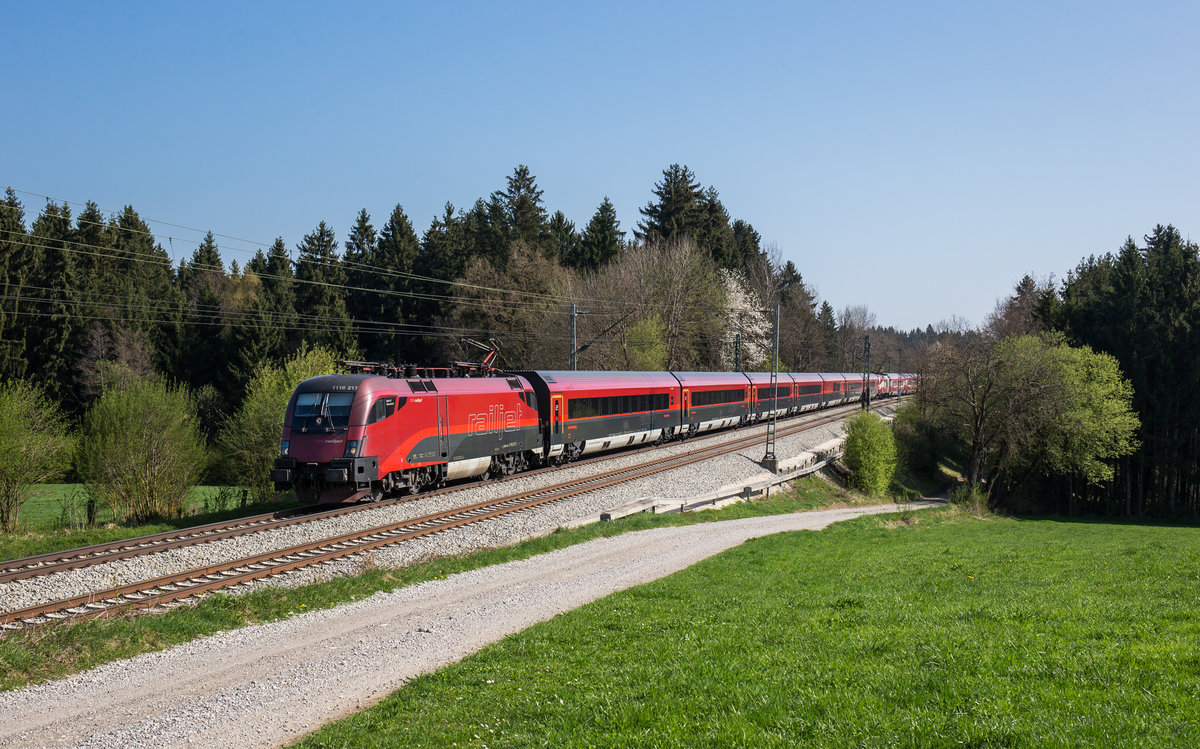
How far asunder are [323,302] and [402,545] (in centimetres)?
5806

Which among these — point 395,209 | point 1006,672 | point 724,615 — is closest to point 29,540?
point 724,615

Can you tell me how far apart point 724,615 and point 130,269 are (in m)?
74.0

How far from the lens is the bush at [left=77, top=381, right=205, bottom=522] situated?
25172mm

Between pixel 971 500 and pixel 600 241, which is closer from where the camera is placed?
pixel 971 500

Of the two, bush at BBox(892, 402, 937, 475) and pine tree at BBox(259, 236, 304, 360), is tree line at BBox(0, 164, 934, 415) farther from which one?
bush at BBox(892, 402, 937, 475)

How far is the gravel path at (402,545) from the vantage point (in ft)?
43.6

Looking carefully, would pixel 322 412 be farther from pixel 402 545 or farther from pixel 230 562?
pixel 230 562

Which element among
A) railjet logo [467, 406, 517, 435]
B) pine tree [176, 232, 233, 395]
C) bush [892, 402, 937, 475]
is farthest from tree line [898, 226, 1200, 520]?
pine tree [176, 232, 233, 395]

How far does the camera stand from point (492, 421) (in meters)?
25.7

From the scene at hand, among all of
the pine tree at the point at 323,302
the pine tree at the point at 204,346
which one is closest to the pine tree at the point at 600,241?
the pine tree at the point at 323,302

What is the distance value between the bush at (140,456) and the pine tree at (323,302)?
34.5 meters

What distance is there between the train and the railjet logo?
0.04 metres

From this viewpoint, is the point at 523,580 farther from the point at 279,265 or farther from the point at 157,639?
the point at 279,265

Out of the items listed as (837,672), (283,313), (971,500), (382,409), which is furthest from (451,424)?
(283,313)
